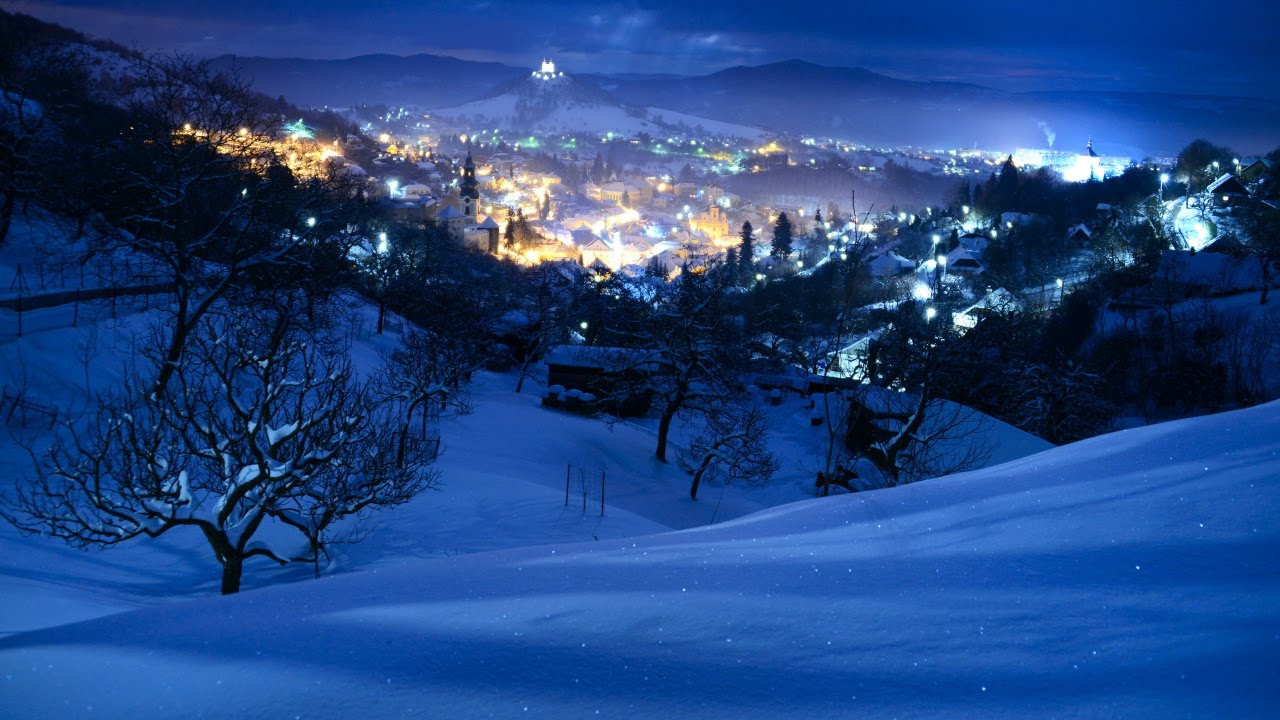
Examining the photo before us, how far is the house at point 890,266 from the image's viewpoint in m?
54.3

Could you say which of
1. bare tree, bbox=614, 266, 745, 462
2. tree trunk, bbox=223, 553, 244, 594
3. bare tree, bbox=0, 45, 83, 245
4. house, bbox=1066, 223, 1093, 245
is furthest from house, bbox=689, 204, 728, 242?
tree trunk, bbox=223, 553, 244, 594

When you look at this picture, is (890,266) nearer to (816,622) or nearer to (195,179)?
(195,179)

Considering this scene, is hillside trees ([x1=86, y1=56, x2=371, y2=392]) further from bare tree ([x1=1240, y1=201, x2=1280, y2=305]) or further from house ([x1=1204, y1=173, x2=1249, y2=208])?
house ([x1=1204, y1=173, x2=1249, y2=208])

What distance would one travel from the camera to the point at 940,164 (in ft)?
509

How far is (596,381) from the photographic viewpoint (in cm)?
2103

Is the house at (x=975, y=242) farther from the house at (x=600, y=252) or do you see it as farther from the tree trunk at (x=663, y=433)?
the tree trunk at (x=663, y=433)

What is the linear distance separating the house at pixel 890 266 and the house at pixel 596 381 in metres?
36.8

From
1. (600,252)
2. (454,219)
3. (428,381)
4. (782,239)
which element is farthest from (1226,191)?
(454,219)

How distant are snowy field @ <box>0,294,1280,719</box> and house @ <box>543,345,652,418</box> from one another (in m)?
14.9

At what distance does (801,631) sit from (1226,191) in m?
60.7

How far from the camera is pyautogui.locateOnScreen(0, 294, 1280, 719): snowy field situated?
7.19 ft

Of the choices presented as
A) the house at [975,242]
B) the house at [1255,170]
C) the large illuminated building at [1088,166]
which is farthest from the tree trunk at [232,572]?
the large illuminated building at [1088,166]

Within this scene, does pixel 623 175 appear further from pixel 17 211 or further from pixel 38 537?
pixel 38 537

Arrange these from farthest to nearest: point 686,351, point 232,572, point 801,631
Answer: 1. point 686,351
2. point 232,572
3. point 801,631
